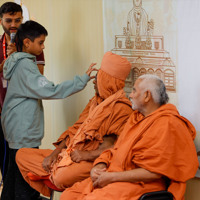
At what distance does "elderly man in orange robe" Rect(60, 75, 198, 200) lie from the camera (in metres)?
2.40

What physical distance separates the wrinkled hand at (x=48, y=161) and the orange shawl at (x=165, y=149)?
0.82 meters

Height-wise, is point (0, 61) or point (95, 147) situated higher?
point (0, 61)

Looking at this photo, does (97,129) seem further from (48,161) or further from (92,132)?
(48,161)

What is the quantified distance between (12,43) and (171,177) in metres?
2.22

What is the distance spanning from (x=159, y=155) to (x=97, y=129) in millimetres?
709

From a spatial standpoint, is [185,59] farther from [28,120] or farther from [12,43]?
[12,43]

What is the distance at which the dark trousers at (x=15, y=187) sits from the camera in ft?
11.6

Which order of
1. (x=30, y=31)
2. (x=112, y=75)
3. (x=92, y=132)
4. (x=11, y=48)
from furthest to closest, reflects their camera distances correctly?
1. (x=11, y=48)
2. (x=30, y=31)
3. (x=112, y=75)
4. (x=92, y=132)

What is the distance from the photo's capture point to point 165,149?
2.38 meters

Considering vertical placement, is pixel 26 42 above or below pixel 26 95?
above

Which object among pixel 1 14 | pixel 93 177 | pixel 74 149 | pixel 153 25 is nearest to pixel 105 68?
pixel 153 25

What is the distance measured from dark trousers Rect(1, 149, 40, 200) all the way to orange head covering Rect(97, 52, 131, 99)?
1071 mm

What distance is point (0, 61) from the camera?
13.3 feet

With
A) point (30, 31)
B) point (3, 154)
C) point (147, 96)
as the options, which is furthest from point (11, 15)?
point (147, 96)
